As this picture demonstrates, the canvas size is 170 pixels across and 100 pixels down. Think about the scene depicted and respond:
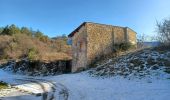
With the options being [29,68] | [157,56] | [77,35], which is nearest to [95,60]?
[77,35]

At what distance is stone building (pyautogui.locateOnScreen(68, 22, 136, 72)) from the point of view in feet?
94.6

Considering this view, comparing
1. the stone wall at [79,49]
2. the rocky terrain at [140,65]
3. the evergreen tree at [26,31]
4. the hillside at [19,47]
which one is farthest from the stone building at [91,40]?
the evergreen tree at [26,31]

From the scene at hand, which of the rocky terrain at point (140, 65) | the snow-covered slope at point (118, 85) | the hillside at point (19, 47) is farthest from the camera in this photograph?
the hillside at point (19, 47)

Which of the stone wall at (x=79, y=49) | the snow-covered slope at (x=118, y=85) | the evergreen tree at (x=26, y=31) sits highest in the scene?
the evergreen tree at (x=26, y=31)

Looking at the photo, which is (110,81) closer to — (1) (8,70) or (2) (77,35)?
(2) (77,35)

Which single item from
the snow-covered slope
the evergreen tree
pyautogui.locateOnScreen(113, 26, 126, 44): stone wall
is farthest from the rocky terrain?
the evergreen tree

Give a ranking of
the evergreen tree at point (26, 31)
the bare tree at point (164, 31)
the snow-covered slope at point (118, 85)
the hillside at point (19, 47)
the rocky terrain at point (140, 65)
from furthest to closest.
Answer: the evergreen tree at point (26, 31) → the hillside at point (19, 47) → the bare tree at point (164, 31) → the rocky terrain at point (140, 65) → the snow-covered slope at point (118, 85)

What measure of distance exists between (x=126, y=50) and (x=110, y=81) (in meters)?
12.0

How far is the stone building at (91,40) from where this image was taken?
28828mm

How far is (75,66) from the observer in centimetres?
3027

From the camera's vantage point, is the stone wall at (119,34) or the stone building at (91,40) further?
the stone wall at (119,34)

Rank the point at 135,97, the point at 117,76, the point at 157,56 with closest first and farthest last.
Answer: the point at 135,97 → the point at 117,76 → the point at 157,56

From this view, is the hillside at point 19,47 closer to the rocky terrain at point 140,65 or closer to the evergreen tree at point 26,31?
the evergreen tree at point 26,31

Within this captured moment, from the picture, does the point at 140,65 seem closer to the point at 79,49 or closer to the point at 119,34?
the point at 79,49
